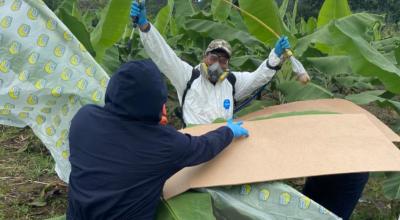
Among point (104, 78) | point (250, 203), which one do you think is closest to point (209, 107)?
point (104, 78)

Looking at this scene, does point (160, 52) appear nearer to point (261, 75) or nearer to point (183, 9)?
point (261, 75)

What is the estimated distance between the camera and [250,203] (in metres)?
2.60

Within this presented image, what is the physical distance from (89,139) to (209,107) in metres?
1.45

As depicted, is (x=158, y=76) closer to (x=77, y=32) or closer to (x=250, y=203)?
(x=250, y=203)

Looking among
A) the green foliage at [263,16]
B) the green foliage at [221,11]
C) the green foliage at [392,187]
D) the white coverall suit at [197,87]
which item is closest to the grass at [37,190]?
the green foliage at [392,187]

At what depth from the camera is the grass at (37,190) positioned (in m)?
3.89

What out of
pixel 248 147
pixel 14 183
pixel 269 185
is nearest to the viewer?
pixel 269 185

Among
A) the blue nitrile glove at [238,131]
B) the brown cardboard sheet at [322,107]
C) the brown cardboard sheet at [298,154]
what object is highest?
the blue nitrile glove at [238,131]

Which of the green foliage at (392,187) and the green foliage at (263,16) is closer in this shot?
the green foliage at (392,187)

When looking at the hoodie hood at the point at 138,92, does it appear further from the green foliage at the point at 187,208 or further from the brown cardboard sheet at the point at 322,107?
the brown cardboard sheet at the point at 322,107

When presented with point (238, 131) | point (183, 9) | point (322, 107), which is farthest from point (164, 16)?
point (238, 131)

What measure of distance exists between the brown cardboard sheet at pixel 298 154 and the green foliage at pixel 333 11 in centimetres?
220

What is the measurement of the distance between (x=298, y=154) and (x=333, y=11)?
2.74 metres

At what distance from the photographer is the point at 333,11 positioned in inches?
198
